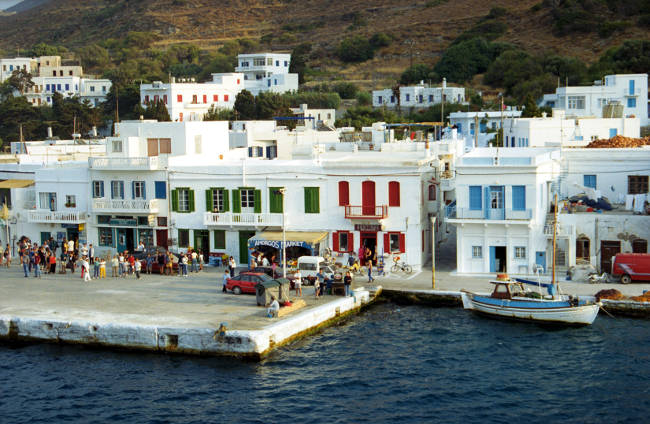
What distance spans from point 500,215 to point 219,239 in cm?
1380

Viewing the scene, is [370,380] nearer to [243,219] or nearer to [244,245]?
[243,219]

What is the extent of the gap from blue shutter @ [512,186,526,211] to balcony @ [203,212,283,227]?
35.7ft

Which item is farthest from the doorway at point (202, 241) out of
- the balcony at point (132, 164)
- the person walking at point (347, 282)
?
the person walking at point (347, 282)

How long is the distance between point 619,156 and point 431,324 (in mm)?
15305

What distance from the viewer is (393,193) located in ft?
135

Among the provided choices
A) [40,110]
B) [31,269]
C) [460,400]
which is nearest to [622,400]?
[460,400]

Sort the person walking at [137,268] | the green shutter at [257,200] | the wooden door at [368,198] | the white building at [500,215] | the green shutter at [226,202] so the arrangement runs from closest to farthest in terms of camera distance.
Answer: the white building at [500,215], the person walking at [137,268], the wooden door at [368,198], the green shutter at [257,200], the green shutter at [226,202]

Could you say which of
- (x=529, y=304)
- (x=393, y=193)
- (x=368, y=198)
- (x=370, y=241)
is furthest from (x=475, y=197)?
(x=529, y=304)

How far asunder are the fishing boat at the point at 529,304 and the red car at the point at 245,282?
8378 mm

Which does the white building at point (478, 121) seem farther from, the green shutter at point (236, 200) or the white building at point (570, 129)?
the green shutter at point (236, 200)

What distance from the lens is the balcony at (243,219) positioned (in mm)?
42594

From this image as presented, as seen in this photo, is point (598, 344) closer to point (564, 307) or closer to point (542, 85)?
point (564, 307)

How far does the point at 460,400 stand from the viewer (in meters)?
26.7

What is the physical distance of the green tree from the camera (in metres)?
106
